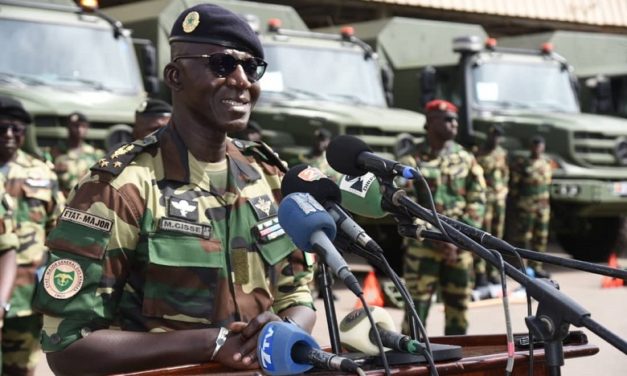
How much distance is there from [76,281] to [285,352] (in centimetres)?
64

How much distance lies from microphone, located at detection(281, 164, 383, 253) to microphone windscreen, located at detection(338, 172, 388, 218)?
0.12 metres

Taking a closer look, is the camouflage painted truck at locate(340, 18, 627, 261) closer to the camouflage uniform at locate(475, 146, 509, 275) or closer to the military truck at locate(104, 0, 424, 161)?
the military truck at locate(104, 0, 424, 161)

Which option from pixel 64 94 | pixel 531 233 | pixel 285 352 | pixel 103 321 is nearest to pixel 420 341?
pixel 285 352

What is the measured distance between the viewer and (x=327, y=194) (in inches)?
89.6

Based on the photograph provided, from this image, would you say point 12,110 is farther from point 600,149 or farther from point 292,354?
point 600,149

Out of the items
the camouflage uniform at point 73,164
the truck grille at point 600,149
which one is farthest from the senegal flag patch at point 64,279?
the truck grille at point 600,149

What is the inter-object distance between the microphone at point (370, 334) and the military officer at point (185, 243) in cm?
19

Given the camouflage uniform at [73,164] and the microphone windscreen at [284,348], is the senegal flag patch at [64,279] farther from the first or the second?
the camouflage uniform at [73,164]

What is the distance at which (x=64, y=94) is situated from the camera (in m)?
9.83

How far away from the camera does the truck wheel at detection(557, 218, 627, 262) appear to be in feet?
46.8

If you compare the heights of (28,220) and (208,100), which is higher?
(208,100)

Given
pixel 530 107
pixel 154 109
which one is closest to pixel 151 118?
pixel 154 109

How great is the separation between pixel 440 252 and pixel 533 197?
15.2 feet

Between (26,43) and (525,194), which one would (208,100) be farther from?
(525,194)
